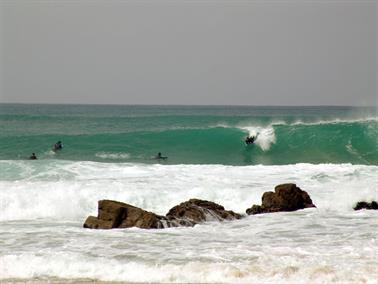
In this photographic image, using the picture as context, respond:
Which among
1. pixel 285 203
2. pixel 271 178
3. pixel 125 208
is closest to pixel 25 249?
pixel 125 208

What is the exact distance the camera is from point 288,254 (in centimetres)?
790

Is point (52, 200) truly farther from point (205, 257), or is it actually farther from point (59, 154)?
point (59, 154)

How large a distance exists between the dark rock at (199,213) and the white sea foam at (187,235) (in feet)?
0.94

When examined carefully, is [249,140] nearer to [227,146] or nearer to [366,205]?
[227,146]

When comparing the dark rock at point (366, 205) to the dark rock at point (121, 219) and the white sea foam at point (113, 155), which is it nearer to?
the dark rock at point (121, 219)

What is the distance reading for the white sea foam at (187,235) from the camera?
7.10 m

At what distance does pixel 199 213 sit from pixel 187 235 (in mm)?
1488

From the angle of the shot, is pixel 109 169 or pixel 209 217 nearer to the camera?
pixel 209 217

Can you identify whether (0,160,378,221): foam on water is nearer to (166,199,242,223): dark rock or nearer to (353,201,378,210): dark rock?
(353,201,378,210): dark rock

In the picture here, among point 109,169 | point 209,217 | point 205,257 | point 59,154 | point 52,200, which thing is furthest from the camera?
point 59,154

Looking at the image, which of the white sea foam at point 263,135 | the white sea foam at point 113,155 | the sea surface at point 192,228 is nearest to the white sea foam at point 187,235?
the sea surface at point 192,228

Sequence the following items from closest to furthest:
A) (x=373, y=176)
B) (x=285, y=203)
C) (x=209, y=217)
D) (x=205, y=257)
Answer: (x=205, y=257) < (x=209, y=217) < (x=285, y=203) < (x=373, y=176)

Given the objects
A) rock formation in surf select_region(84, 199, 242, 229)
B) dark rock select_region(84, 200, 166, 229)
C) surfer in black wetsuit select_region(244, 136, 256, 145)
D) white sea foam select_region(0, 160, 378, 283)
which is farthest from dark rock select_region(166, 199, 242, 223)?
surfer in black wetsuit select_region(244, 136, 256, 145)

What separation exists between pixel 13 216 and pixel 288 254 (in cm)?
711
